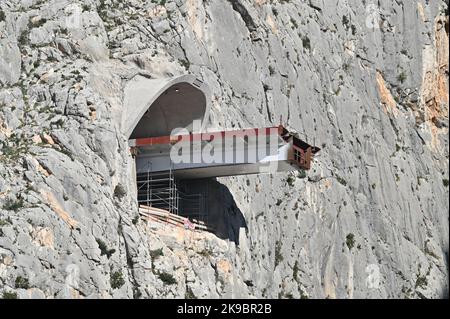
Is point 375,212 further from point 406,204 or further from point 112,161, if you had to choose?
point 112,161

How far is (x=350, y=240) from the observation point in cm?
7812

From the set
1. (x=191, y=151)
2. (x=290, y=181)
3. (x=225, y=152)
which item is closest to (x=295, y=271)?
(x=290, y=181)

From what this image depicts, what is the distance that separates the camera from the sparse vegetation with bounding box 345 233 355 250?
7781cm

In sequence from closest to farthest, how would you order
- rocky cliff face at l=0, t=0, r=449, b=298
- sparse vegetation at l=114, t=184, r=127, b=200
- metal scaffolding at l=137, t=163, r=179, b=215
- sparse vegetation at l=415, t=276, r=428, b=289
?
rocky cliff face at l=0, t=0, r=449, b=298 < sparse vegetation at l=114, t=184, r=127, b=200 < metal scaffolding at l=137, t=163, r=179, b=215 < sparse vegetation at l=415, t=276, r=428, b=289

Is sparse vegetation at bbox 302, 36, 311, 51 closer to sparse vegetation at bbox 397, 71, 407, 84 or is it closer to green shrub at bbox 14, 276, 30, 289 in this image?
sparse vegetation at bbox 397, 71, 407, 84

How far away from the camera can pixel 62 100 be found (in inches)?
2418

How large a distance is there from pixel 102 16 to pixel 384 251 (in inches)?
950

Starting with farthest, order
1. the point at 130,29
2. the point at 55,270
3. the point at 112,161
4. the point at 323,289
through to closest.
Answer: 1. the point at 323,289
2. the point at 130,29
3. the point at 112,161
4. the point at 55,270

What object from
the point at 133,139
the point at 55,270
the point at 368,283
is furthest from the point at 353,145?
the point at 55,270

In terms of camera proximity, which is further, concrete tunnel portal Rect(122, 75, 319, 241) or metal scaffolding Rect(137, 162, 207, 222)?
metal scaffolding Rect(137, 162, 207, 222)

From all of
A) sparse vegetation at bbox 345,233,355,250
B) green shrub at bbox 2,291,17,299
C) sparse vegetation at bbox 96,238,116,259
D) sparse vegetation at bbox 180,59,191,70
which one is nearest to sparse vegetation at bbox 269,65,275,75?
sparse vegetation at bbox 180,59,191,70

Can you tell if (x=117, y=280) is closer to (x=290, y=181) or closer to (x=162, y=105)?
(x=162, y=105)

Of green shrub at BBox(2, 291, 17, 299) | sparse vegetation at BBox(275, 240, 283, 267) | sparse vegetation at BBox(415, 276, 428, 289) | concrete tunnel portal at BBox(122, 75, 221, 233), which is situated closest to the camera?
green shrub at BBox(2, 291, 17, 299)

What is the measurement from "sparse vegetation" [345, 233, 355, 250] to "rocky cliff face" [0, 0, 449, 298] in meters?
0.13
